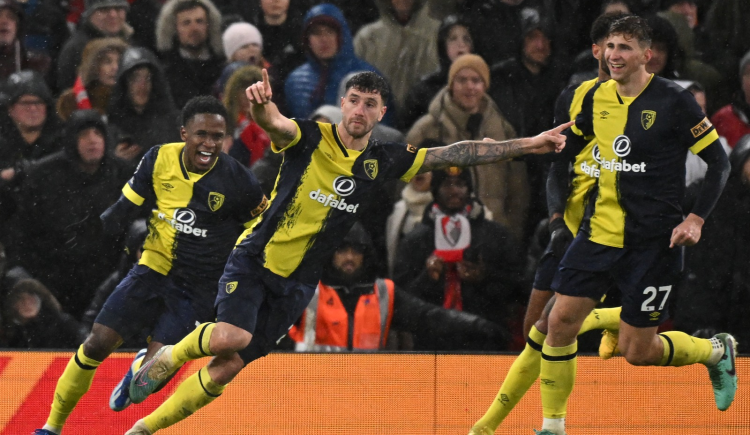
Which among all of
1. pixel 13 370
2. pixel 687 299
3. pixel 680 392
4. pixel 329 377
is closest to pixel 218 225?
pixel 329 377

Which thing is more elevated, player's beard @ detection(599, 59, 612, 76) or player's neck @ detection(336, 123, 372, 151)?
player's beard @ detection(599, 59, 612, 76)

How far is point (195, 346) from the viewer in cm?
489

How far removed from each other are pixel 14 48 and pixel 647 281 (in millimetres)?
4910

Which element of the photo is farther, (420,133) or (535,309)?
(420,133)

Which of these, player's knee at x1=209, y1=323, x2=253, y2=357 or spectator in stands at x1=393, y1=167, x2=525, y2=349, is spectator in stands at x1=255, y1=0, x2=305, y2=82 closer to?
spectator in stands at x1=393, y1=167, x2=525, y2=349

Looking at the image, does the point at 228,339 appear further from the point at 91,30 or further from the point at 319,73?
the point at 91,30

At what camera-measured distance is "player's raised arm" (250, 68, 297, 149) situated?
4.47 meters

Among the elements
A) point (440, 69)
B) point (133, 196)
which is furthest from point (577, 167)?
point (133, 196)

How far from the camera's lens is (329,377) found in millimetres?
6172

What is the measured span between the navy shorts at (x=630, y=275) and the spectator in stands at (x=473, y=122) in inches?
89.4

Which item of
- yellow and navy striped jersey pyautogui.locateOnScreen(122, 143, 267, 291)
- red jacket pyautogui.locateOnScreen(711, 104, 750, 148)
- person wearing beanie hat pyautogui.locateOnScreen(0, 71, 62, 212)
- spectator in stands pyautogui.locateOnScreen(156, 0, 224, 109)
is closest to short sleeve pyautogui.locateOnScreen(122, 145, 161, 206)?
yellow and navy striped jersey pyautogui.locateOnScreen(122, 143, 267, 291)

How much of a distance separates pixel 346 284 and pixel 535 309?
5.66ft

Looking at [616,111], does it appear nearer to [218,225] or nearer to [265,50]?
[218,225]

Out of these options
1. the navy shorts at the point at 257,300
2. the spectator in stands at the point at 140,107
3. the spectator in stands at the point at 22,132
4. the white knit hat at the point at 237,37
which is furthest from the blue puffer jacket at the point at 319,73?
the navy shorts at the point at 257,300
